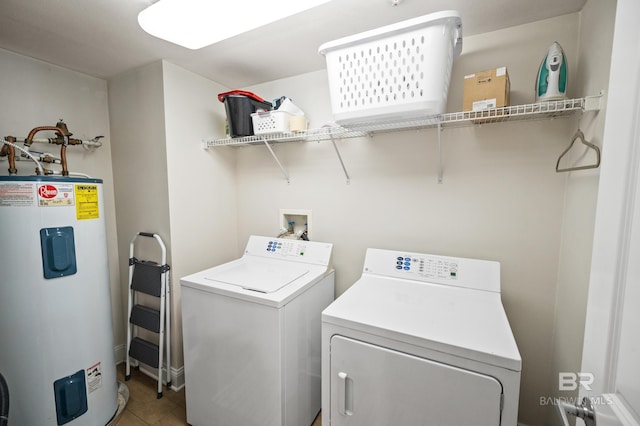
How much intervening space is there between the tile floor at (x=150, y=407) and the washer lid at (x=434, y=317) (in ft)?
3.41

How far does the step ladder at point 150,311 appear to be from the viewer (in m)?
1.98

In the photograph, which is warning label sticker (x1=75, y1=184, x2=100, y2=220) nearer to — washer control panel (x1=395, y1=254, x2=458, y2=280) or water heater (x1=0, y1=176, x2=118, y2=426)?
water heater (x1=0, y1=176, x2=118, y2=426)

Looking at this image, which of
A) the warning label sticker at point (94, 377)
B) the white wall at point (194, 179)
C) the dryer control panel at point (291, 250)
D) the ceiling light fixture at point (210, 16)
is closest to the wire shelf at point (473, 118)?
the white wall at point (194, 179)

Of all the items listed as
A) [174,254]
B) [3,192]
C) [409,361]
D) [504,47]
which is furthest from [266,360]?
[504,47]

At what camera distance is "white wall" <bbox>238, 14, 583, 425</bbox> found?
4.78 feet

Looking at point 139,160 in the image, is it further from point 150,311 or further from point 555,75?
point 555,75

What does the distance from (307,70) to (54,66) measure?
1.85 meters

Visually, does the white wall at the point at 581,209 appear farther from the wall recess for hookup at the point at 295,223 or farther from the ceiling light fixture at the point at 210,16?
the wall recess for hookup at the point at 295,223

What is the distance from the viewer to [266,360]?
55.9 inches

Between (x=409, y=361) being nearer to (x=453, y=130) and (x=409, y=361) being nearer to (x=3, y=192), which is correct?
(x=453, y=130)

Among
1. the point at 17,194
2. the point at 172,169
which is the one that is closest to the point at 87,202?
the point at 17,194

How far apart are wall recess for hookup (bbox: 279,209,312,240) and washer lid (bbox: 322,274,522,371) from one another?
29.3 inches

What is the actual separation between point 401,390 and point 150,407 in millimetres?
1902

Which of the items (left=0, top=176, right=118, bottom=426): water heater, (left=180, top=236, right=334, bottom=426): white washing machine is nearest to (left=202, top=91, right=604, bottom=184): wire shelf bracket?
(left=180, top=236, right=334, bottom=426): white washing machine
